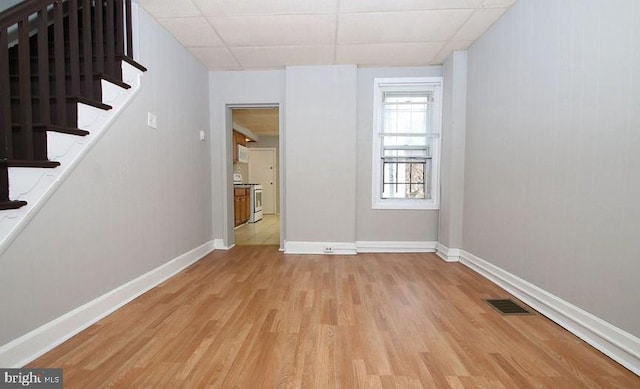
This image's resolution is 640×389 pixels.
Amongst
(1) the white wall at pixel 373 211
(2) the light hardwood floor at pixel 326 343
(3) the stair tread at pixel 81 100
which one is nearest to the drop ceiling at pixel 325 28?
(1) the white wall at pixel 373 211

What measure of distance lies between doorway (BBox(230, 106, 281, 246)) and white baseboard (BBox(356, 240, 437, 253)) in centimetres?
175

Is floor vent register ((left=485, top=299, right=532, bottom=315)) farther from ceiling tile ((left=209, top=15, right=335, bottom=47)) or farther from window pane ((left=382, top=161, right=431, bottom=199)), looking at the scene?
ceiling tile ((left=209, top=15, right=335, bottom=47))

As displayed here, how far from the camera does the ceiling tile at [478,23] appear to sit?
8.20 feet

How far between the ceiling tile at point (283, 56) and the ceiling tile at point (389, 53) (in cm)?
18

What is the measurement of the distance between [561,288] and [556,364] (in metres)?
0.65

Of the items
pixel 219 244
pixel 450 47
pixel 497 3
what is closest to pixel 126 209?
pixel 219 244

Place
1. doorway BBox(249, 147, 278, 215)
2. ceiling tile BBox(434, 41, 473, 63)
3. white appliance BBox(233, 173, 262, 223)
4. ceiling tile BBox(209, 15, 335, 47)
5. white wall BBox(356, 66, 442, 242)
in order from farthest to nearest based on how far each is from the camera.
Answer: doorway BBox(249, 147, 278, 215), white appliance BBox(233, 173, 262, 223), white wall BBox(356, 66, 442, 242), ceiling tile BBox(434, 41, 473, 63), ceiling tile BBox(209, 15, 335, 47)

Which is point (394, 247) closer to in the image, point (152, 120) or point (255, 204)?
point (152, 120)

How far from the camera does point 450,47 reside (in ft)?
10.4

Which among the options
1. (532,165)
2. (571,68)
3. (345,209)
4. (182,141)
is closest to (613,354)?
(532,165)

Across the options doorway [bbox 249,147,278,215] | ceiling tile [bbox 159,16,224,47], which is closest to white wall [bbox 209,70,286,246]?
ceiling tile [bbox 159,16,224,47]

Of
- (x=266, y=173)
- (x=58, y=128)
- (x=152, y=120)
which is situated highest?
(x=152, y=120)

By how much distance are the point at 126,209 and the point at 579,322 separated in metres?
3.43

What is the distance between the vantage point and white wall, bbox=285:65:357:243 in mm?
3631
